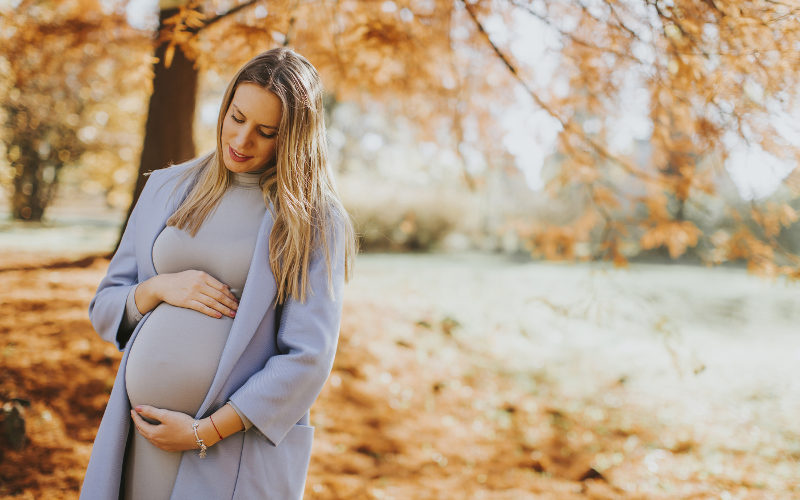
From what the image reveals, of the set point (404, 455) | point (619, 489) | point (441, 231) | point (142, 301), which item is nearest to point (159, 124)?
point (404, 455)

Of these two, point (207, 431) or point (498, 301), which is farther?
point (498, 301)

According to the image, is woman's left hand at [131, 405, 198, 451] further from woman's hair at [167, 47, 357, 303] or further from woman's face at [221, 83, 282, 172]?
woman's face at [221, 83, 282, 172]

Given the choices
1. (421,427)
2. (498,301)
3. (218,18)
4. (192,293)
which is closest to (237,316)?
(192,293)

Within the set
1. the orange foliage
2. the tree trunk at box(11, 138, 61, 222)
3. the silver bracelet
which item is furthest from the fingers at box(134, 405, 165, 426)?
the tree trunk at box(11, 138, 61, 222)

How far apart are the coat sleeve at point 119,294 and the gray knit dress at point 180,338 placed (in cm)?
4

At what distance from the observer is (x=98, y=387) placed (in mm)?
3678

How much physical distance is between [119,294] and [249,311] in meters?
0.49

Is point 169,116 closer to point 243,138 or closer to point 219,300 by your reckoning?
point 243,138

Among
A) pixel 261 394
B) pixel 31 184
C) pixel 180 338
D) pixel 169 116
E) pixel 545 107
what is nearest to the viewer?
pixel 261 394

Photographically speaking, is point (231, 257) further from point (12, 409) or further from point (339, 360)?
point (339, 360)

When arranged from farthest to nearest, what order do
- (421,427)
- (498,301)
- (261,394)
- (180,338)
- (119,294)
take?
(498,301) → (421,427) → (119,294) → (180,338) → (261,394)

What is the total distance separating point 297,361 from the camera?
1544mm

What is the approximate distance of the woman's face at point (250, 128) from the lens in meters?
1.63

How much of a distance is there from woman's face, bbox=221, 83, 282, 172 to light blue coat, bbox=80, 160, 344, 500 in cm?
19
